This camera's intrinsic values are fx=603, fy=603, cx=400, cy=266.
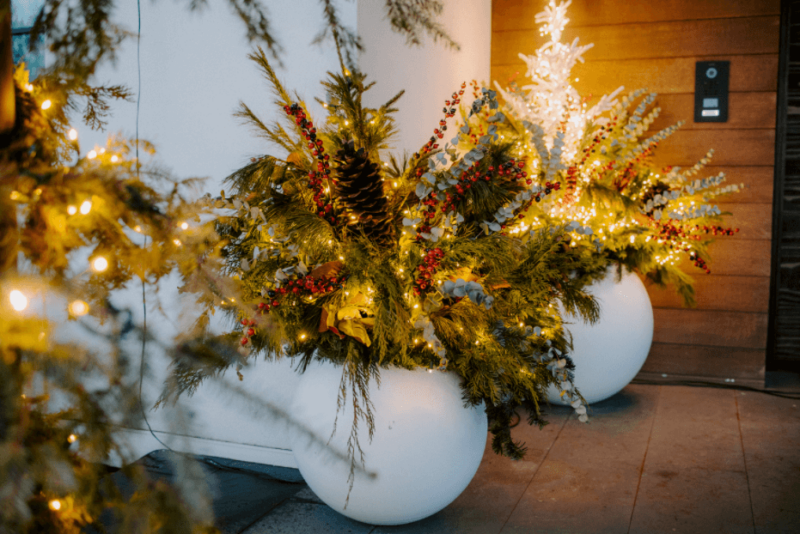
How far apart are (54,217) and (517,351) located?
42.1 inches

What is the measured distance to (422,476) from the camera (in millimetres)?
1334

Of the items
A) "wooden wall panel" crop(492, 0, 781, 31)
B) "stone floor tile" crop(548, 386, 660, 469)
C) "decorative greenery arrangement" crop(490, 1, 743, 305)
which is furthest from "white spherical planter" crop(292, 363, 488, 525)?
"wooden wall panel" crop(492, 0, 781, 31)

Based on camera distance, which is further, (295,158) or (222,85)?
(222,85)

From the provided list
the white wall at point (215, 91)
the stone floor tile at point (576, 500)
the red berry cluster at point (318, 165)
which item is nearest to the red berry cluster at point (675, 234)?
the stone floor tile at point (576, 500)

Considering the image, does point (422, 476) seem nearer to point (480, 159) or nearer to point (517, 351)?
point (517, 351)

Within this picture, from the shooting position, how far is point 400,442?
1.31 meters

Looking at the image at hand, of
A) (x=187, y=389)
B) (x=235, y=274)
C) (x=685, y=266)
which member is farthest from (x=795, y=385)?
(x=187, y=389)

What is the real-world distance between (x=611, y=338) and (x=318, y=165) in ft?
4.87

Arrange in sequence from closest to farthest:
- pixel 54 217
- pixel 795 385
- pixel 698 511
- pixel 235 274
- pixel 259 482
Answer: pixel 54 217
pixel 235 274
pixel 698 511
pixel 259 482
pixel 795 385

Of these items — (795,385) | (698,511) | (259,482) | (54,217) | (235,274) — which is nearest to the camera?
(54,217)

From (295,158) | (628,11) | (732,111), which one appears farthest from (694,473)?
(628,11)

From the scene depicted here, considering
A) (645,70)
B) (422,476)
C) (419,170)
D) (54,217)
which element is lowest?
(422,476)

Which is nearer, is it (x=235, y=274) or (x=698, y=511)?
(x=235, y=274)

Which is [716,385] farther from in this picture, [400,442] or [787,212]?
[400,442]
